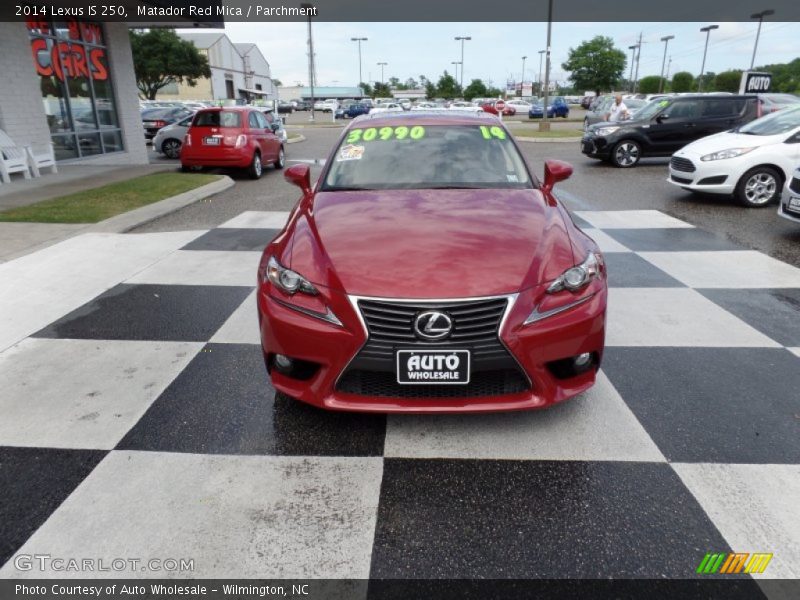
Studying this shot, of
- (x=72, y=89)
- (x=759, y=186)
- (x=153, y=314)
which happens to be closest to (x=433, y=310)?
(x=153, y=314)

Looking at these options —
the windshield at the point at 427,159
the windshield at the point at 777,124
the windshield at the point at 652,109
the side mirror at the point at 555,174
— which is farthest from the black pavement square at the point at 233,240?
the windshield at the point at 652,109

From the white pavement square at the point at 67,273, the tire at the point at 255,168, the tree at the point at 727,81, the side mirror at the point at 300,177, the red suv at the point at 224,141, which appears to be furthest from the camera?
the tree at the point at 727,81

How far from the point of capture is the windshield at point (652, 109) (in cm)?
1450

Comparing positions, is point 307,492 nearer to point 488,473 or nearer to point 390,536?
point 390,536

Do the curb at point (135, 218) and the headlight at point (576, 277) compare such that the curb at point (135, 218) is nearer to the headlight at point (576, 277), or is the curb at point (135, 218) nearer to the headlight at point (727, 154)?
the headlight at point (576, 277)

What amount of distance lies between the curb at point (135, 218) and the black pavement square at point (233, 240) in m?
1.24

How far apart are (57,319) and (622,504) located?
174 inches

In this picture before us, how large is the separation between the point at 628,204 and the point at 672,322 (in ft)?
18.8

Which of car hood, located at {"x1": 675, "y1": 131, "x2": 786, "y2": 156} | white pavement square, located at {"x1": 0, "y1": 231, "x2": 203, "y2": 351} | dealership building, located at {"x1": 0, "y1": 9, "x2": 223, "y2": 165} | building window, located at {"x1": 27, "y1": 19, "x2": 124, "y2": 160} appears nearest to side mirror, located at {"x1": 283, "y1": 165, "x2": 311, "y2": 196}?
white pavement square, located at {"x1": 0, "y1": 231, "x2": 203, "y2": 351}

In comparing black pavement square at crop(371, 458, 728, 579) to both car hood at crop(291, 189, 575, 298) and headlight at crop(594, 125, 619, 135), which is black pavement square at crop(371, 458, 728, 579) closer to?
car hood at crop(291, 189, 575, 298)

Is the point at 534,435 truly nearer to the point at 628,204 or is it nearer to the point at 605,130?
the point at 628,204

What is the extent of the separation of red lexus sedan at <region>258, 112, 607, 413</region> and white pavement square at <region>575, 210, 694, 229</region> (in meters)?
5.10

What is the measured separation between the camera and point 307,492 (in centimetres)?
261

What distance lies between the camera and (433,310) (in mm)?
2646
